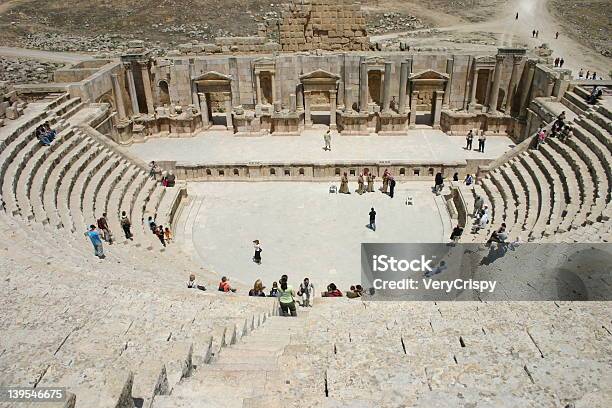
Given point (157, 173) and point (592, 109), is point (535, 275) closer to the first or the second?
point (592, 109)

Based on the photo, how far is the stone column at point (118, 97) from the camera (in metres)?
24.2

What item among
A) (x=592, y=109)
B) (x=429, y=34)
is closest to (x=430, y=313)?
(x=592, y=109)

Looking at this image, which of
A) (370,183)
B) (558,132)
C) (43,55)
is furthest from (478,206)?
(43,55)

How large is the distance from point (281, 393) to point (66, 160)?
15273 mm

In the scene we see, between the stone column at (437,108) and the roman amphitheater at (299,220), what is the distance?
106mm

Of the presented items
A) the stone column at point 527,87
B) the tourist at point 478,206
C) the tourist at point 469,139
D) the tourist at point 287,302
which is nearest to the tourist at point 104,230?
the tourist at point 287,302

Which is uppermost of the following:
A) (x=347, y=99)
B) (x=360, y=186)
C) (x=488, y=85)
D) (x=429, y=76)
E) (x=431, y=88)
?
(x=429, y=76)

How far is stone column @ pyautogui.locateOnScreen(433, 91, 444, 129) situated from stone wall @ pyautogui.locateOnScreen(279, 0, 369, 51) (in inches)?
196

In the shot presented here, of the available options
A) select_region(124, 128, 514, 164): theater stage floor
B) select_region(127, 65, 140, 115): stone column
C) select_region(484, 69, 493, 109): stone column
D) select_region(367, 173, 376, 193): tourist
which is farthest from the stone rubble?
select_region(484, 69, 493, 109): stone column

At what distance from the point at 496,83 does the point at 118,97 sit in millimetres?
19503

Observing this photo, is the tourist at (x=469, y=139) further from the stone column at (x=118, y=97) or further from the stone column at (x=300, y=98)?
the stone column at (x=118, y=97)

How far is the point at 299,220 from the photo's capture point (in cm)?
1781

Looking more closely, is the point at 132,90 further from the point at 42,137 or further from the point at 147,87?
the point at 42,137

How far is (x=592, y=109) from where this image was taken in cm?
1930
